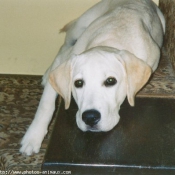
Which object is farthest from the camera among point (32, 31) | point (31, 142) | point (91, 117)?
point (32, 31)

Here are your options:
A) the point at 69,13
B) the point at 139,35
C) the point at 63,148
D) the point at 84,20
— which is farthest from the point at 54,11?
the point at 63,148

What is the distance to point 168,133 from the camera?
2.03m

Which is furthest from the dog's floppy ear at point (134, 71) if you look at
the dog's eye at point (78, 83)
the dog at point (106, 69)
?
the dog's eye at point (78, 83)

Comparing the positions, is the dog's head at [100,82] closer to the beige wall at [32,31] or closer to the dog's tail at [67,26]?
the dog's tail at [67,26]

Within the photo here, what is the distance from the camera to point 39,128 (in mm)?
2465

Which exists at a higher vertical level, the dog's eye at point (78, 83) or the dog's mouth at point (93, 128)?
the dog's eye at point (78, 83)

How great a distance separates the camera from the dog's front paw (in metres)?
2.42

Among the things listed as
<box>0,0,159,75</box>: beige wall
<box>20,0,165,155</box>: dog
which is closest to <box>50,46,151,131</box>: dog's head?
<box>20,0,165,155</box>: dog

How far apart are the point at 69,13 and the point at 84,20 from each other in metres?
0.31

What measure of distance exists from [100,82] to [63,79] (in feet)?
0.87

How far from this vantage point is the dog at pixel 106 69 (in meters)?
2.02

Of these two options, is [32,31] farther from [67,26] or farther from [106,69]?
[106,69]

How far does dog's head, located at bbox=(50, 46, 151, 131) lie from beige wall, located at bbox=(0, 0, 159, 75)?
135 centimetres

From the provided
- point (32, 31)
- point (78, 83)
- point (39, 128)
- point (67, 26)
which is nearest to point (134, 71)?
point (78, 83)
